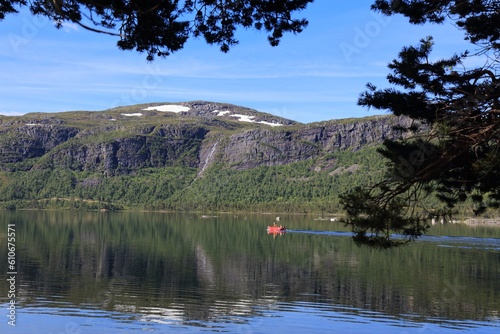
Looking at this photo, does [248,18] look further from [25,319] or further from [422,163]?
[25,319]

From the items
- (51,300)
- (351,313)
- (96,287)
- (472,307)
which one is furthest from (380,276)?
(51,300)

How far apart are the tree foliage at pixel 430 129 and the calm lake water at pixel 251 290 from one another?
55.0 ft

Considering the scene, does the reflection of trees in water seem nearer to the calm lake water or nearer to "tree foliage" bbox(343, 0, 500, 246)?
the calm lake water

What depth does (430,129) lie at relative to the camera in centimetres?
1572

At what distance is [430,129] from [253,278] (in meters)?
36.8

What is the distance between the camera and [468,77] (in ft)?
50.5

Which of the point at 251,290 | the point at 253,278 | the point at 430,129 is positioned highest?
the point at 430,129

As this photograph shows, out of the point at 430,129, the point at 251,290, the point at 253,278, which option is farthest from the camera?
the point at 253,278

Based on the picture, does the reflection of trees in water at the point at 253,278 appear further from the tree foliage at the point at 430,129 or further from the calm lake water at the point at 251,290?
the tree foliage at the point at 430,129

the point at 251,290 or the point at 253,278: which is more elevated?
the point at 253,278

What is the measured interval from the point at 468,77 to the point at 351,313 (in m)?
23.1

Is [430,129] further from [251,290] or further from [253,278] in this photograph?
[253,278]

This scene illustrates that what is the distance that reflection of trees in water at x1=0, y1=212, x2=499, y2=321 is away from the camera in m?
38.2

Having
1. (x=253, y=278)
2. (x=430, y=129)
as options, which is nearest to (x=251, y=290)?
(x=253, y=278)
